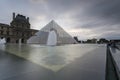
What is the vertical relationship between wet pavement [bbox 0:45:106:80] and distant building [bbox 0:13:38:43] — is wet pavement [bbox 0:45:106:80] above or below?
below

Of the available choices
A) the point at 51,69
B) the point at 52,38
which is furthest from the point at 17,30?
the point at 51,69

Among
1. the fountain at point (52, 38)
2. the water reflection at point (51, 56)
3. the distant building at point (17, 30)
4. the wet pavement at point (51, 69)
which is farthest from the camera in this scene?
the distant building at point (17, 30)

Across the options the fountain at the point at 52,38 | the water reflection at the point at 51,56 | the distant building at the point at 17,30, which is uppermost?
the distant building at the point at 17,30

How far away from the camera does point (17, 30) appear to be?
37938mm

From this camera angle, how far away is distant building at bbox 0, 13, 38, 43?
3397 centimetres

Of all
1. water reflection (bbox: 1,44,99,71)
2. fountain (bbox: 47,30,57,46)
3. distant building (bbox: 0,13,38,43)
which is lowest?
water reflection (bbox: 1,44,99,71)

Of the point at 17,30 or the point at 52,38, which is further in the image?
the point at 17,30

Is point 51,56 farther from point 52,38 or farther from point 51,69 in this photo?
point 52,38

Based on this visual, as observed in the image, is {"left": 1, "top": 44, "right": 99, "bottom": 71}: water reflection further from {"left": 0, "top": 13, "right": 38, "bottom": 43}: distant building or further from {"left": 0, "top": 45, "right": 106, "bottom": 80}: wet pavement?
{"left": 0, "top": 13, "right": 38, "bottom": 43}: distant building

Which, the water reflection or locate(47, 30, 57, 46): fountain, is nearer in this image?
the water reflection

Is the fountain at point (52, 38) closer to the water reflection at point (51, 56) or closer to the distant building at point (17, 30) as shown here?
the water reflection at point (51, 56)

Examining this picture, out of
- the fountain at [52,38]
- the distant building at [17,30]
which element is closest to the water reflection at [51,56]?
the fountain at [52,38]

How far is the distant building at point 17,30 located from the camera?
1337 inches

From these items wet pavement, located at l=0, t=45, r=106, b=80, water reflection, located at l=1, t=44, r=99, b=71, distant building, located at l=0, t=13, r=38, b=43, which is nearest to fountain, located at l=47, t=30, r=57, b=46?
water reflection, located at l=1, t=44, r=99, b=71
